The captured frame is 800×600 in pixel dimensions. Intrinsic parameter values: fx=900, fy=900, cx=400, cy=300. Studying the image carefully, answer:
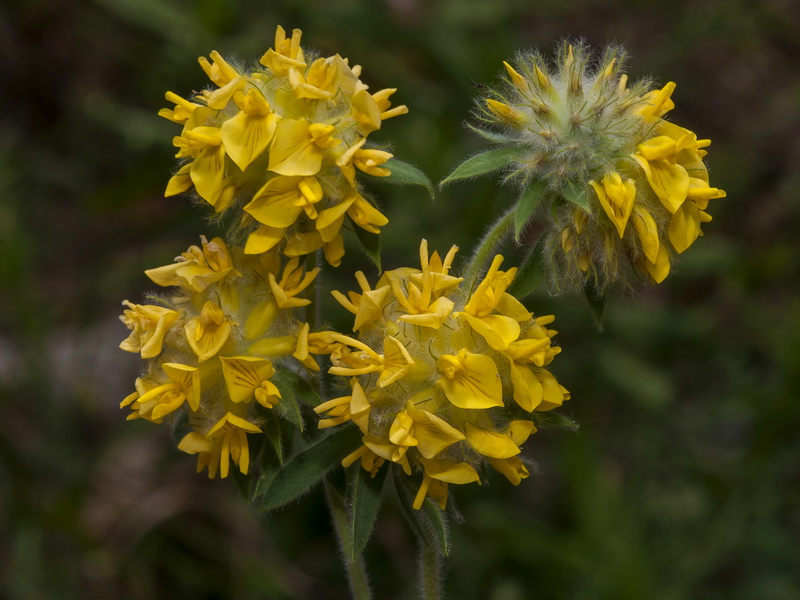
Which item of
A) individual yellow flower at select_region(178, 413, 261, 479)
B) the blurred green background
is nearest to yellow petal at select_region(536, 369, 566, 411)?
individual yellow flower at select_region(178, 413, 261, 479)

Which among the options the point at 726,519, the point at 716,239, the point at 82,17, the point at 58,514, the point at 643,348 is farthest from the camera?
the point at 82,17

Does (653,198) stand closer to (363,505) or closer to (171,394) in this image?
(363,505)

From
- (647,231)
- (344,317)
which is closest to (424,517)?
(647,231)

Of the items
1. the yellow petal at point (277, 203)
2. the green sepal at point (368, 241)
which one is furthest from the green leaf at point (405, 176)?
the yellow petal at point (277, 203)

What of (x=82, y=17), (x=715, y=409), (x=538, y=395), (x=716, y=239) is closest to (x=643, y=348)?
(x=715, y=409)

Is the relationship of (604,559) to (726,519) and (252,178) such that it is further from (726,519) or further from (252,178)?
(252,178)
